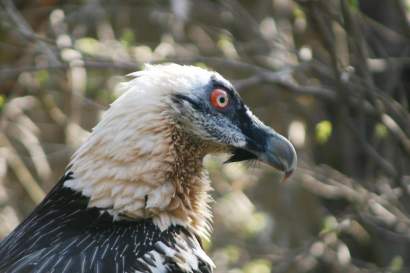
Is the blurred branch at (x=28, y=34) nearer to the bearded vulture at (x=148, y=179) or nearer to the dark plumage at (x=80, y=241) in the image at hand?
the bearded vulture at (x=148, y=179)

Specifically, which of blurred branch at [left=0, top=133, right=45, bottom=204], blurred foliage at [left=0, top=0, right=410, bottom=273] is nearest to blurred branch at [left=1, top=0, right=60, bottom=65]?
blurred foliage at [left=0, top=0, right=410, bottom=273]

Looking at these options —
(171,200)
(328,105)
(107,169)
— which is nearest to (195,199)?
(171,200)

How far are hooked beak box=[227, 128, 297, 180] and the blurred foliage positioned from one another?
0.28 m

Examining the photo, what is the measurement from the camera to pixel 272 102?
764 cm

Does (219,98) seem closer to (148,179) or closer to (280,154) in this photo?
(280,154)

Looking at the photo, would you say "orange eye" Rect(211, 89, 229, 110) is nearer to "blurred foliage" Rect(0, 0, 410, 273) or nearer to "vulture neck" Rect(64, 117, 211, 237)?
"vulture neck" Rect(64, 117, 211, 237)

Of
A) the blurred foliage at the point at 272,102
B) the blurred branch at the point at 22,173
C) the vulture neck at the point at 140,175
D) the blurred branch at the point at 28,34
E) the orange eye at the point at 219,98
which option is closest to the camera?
the vulture neck at the point at 140,175

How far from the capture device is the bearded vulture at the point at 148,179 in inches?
165

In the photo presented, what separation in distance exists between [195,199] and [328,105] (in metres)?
2.92

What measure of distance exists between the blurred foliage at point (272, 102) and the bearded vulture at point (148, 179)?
351mm

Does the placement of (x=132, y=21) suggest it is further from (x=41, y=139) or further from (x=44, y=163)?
(x=44, y=163)

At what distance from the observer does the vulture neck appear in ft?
14.7

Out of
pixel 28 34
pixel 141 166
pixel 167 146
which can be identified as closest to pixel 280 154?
pixel 167 146

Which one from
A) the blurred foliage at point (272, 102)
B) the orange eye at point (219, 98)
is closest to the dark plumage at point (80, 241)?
the orange eye at point (219, 98)
